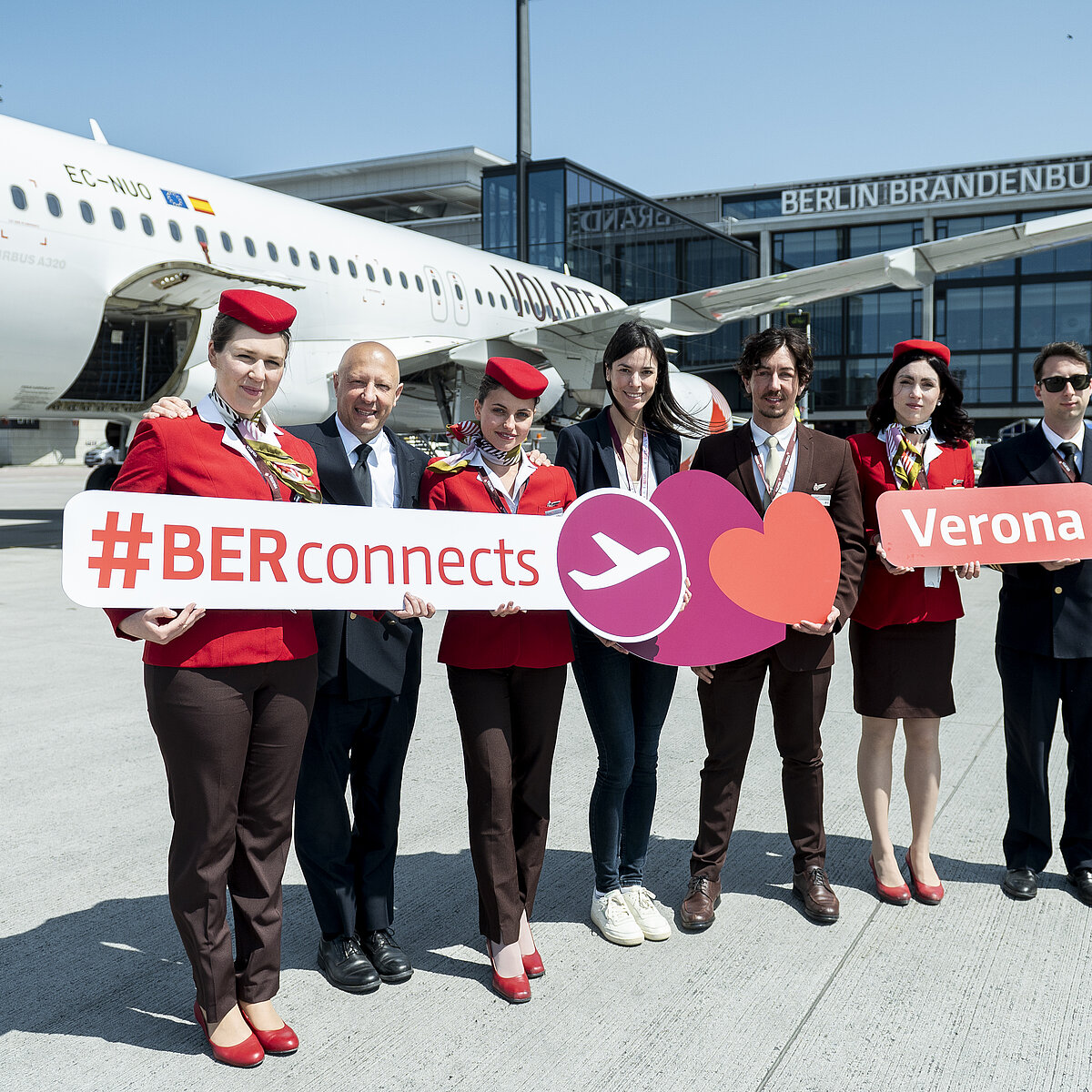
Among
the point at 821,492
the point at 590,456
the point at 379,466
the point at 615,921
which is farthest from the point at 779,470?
the point at 615,921

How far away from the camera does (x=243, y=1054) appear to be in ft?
8.91

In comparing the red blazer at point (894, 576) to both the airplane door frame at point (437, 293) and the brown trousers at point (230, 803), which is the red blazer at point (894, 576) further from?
the airplane door frame at point (437, 293)

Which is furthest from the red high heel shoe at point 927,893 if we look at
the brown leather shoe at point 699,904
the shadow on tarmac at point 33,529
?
the shadow on tarmac at point 33,529

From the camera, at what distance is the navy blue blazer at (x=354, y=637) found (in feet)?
10.1

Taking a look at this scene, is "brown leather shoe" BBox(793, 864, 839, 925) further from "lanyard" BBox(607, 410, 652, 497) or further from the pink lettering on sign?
"lanyard" BBox(607, 410, 652, 497)

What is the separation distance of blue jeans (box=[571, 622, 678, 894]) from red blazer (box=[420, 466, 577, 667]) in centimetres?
18

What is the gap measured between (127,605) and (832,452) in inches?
96.0

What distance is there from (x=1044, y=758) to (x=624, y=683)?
1.76 m

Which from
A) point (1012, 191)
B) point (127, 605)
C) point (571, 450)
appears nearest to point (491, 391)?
point (571, 450)

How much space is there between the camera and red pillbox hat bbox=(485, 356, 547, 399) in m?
3.16

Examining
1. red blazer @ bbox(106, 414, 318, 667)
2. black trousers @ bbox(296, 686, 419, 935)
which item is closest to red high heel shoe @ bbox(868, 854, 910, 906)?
black trousers @ bbox(296, 686, 419, 935)

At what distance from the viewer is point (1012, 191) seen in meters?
51.0

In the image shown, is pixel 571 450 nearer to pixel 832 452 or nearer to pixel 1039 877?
pixel 832 452

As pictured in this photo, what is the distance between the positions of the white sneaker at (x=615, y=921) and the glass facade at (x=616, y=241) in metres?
25.9
